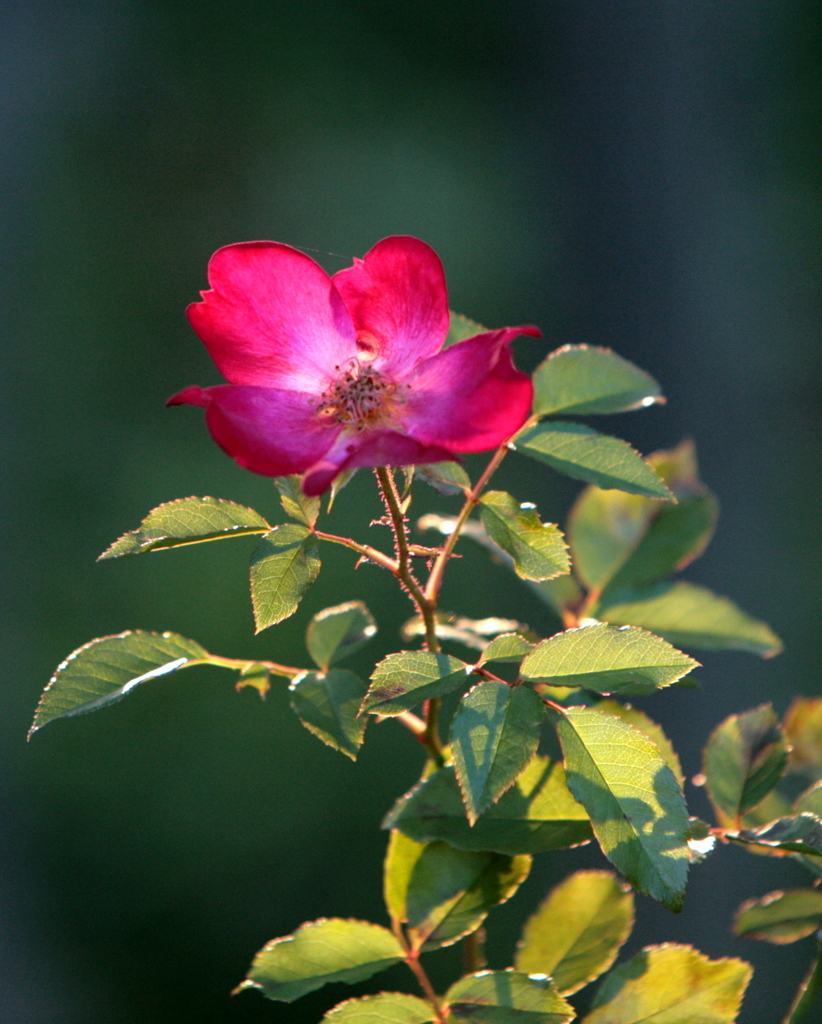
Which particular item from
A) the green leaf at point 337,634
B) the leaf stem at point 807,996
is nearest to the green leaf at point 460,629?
the green leaf at point 337,634

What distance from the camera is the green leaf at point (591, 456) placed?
0.54 m

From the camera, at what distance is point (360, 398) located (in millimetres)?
528

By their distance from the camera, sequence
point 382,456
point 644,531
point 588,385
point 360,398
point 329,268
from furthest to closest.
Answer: point 329,268, point 644,531, point 588,385, point 360,398, point 382,456

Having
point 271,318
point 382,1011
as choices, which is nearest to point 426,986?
point 382,1011

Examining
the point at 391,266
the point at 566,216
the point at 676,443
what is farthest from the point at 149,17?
the point at 391,266

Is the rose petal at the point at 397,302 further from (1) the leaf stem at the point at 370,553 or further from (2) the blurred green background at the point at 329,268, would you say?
(2) the blurred green background at the point at 329,268

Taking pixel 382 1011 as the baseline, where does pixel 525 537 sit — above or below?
above

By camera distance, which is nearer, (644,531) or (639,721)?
(639,721)

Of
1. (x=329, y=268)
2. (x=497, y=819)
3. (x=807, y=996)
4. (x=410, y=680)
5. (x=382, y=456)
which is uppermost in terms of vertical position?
(x=329, y=268)

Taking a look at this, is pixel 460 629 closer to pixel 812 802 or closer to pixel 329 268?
pixel 812 802

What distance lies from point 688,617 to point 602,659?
28 cm

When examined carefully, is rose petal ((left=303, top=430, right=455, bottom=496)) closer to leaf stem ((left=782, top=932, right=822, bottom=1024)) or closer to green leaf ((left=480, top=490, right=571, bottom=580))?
green leaf ((left=480, top=490, right=571, bottom=580))

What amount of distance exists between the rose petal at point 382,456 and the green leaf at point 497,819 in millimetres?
177

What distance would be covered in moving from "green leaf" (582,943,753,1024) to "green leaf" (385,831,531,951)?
8 cm
